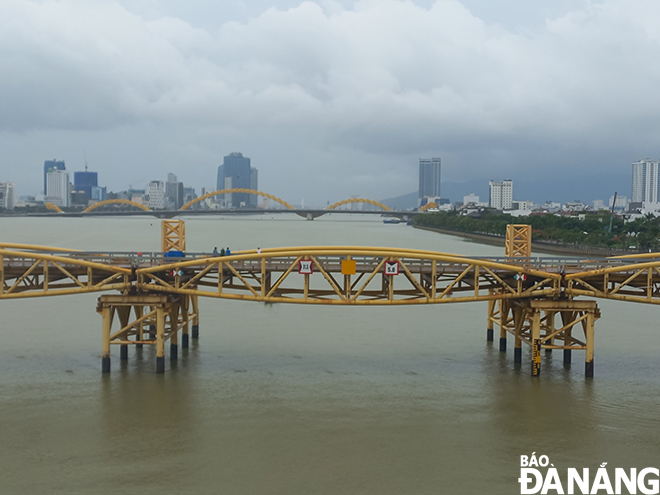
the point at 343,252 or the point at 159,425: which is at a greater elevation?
the point at 343,252

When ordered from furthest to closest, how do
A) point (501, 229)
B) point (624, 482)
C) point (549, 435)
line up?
1. point (501, 229)
2. point (549, 435)
3. point (624, 482)

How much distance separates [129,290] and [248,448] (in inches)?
287

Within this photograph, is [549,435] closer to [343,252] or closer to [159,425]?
[343,252]

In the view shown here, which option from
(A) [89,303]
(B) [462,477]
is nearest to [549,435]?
(B) [462,477]

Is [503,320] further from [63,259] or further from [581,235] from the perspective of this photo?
[581,235]

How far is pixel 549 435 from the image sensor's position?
15.9 metres

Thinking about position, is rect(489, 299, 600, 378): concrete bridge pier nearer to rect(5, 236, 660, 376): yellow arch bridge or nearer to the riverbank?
rect(5, 236, 660, 376): yellow arch bridge

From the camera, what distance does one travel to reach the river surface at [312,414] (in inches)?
536

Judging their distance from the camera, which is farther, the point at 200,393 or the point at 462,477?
the point at 200,393

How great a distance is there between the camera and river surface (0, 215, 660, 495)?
13617mm

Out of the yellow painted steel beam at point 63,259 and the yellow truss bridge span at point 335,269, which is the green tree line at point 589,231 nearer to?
the yellow truss bridge span at point 335,269

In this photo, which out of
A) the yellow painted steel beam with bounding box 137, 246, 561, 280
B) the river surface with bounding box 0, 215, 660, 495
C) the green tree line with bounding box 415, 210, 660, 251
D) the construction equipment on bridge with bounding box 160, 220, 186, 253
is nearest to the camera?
the river surface with bounding box 0, 215, 660, 495

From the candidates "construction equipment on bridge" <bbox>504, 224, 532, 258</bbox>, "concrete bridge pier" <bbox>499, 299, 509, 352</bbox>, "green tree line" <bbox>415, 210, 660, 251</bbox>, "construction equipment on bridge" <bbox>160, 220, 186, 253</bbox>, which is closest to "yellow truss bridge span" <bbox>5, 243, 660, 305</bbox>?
"concrete bridge pier" <bbox>499, 299, 509, 352</bbox>

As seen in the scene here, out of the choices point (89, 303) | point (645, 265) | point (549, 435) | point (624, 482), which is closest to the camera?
point (624, 482)
